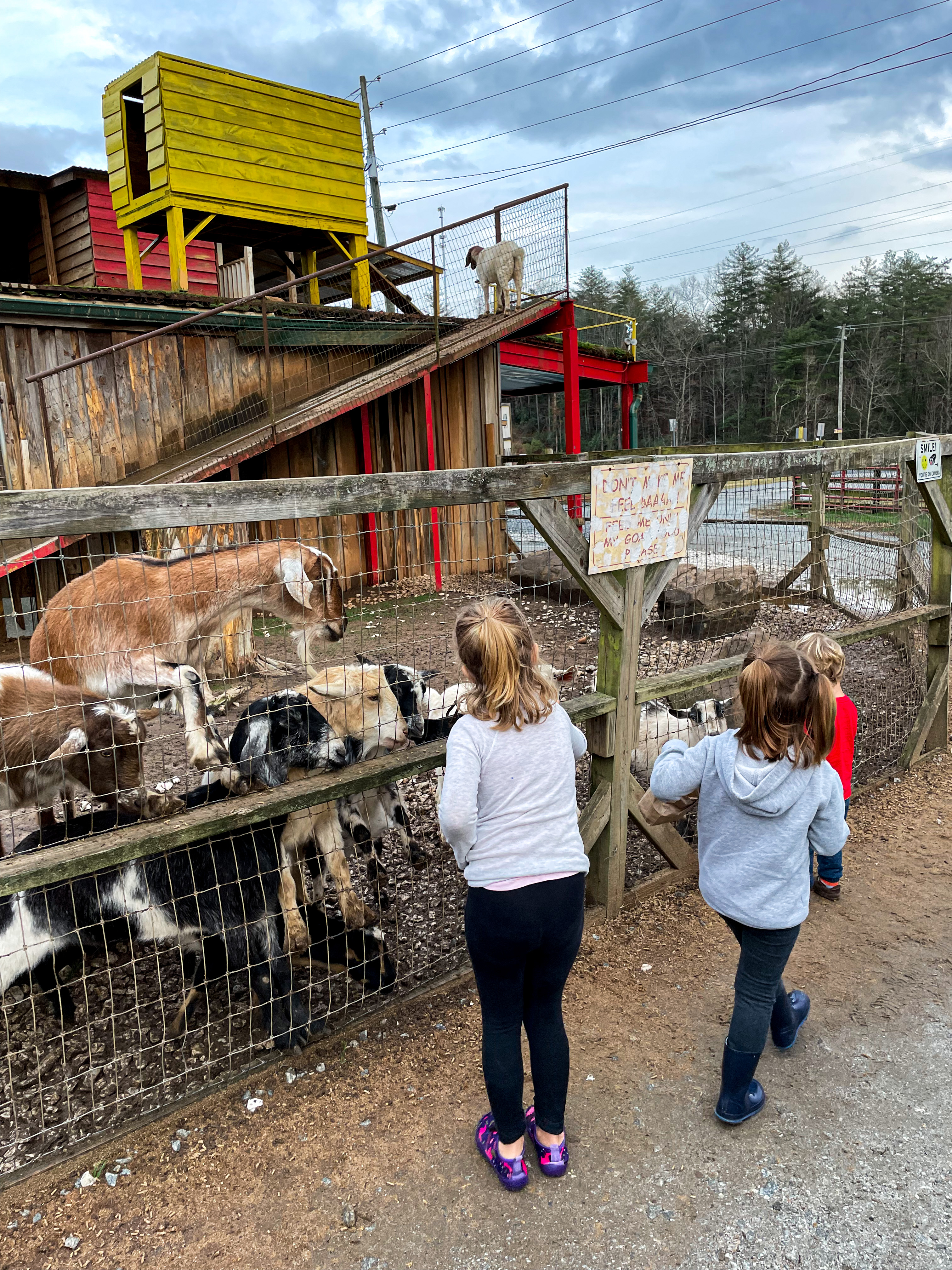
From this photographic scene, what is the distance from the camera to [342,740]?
3223 millimetres

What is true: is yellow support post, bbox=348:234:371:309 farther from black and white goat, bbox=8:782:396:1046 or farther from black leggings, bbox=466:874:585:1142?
black leggings, bbox=466:874:585:1142

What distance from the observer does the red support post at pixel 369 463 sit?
10.8m

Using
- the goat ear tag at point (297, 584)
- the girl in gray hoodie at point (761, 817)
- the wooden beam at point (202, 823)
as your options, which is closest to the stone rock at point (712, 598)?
the goat ear tag at point (297, 584)

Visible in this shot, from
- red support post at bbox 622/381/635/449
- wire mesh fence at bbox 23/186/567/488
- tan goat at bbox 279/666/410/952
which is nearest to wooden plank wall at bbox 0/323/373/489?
wire mesh fence at bbox 23/186/567/488

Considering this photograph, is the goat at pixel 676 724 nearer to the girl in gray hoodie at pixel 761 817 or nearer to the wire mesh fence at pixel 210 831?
the wire mesh fence at pixel 210 831

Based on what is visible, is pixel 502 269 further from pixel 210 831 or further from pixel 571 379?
pixel 210 831

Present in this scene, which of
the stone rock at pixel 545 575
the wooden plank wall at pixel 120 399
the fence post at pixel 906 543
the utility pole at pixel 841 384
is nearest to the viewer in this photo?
the fence post at pixel 906 543

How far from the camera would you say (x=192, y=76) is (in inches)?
371

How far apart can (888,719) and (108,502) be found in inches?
215

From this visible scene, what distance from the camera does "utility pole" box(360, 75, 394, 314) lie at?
2883 cm

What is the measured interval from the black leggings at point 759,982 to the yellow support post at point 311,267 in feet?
37.3

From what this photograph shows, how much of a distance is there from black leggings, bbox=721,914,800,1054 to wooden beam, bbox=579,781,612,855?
45.2 inches

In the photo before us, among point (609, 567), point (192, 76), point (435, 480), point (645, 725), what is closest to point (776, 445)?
point (645, 725)

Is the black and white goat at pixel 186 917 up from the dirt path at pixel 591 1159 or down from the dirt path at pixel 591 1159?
up
